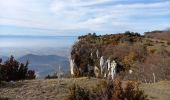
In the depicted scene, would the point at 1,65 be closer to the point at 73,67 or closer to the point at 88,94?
the point at 88,94

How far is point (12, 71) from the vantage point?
16422mm

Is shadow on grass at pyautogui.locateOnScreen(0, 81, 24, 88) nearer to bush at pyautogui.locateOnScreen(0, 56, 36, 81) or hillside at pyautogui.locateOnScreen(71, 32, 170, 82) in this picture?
bush at pyautogui.locateOnScreen(0, 56, 36, 81)

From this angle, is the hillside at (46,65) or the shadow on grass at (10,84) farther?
the hillside at (46,65)

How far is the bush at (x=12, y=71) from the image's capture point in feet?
52.6

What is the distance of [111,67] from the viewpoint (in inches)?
1468

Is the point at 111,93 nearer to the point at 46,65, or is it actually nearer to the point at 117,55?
the point at 117,55

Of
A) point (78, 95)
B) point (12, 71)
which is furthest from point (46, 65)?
point (78, 95)

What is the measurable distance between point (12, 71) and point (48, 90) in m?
3.55

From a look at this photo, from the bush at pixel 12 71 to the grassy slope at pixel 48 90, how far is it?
1596 millimetres

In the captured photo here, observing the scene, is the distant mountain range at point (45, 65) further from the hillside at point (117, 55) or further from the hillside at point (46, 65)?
the hillside at point (117, 55)

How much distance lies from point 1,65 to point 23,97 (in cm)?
413

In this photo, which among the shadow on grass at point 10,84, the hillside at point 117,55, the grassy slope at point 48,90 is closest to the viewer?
the grassy slope at point 48,90

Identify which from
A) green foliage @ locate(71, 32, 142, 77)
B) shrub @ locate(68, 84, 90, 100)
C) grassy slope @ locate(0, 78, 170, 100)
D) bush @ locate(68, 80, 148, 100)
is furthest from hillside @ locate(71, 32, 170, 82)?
bush @ locate(68, 80, 148, 100)

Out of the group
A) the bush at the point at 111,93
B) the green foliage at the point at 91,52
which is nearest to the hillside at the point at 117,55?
the green foliage at the point at 91,52
